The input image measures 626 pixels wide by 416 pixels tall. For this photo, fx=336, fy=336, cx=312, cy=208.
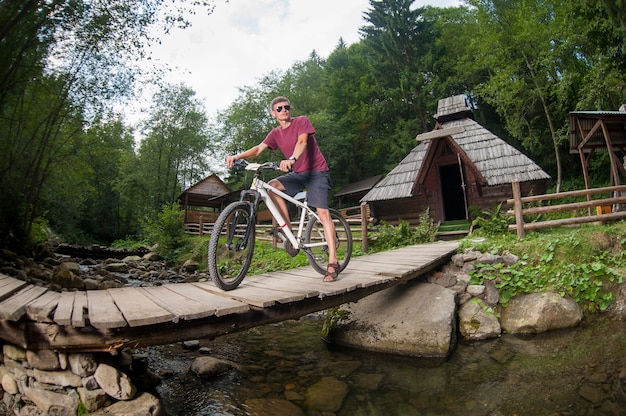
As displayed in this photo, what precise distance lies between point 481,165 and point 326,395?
11266 mm

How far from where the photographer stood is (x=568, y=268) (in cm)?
548

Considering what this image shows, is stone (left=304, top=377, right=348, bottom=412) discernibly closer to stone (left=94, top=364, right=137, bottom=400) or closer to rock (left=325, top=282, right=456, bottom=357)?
rock (left=325, top=282, right=456, bottom=357)

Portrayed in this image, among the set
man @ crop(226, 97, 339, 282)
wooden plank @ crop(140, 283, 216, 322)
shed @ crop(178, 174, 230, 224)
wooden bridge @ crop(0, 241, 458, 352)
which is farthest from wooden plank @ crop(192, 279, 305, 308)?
shed @ crop(178, 174, 230, 224)

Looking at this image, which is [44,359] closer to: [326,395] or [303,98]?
[326,395]

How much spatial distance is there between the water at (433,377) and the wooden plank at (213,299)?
3.22 ft

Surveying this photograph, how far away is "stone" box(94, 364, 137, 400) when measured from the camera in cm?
225

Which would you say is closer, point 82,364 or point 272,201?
point 82,364

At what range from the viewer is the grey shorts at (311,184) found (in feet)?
12.2

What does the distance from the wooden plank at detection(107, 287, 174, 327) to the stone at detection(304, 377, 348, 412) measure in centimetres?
169

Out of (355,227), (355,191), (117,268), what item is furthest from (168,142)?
(355,227)

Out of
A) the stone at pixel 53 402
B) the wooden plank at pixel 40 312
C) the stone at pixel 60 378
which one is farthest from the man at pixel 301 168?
the stone at pixel 53 402

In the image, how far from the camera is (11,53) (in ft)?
26.7

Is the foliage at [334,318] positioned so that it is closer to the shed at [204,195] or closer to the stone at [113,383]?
the stone at [113,383]

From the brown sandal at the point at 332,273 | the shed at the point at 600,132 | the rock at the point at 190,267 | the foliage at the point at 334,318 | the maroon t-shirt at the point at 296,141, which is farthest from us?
the rock at the point at 190,267
